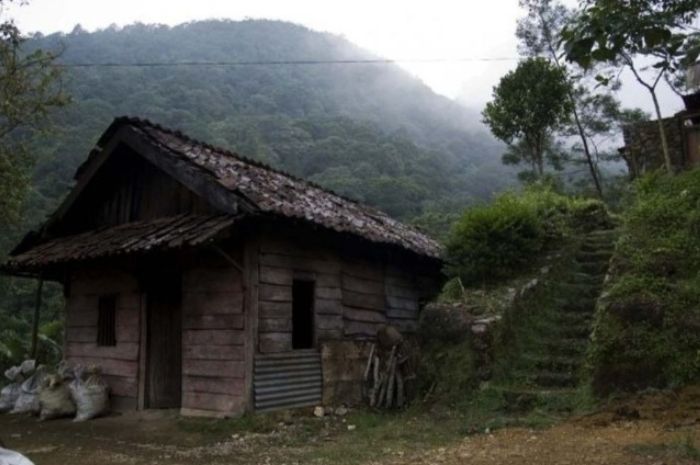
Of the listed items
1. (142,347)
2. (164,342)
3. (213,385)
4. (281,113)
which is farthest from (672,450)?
(281,113)

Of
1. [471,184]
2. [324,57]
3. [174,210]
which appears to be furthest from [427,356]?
[324,57]

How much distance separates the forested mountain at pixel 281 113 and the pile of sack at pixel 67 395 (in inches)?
181

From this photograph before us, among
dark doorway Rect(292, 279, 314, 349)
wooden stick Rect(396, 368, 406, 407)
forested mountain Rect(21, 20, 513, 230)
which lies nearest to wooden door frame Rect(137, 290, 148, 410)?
dark doorway Rect(292, 279, 314, 349)

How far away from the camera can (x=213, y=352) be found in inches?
352

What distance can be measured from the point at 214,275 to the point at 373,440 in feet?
11.8

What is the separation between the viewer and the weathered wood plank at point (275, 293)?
8914 mm

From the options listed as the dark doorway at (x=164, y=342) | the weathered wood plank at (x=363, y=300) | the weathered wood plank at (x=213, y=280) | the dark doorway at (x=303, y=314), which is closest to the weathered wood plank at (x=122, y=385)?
the dark doorway at (x=164, y=342)

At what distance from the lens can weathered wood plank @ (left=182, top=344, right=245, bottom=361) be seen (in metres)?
8.68

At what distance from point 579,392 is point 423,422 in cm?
201

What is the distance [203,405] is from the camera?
29.1ft

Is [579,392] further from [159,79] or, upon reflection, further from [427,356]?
[159,79]

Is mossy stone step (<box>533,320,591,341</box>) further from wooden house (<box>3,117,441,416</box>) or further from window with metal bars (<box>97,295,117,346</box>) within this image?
window with metal bars (<box>97,295,117,346</box>)

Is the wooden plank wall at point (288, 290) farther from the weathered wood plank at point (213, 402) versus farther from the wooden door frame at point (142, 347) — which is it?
the wooden door frame at point (142, 347)

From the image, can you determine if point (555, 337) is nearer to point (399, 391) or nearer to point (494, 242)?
point (494, 242)
